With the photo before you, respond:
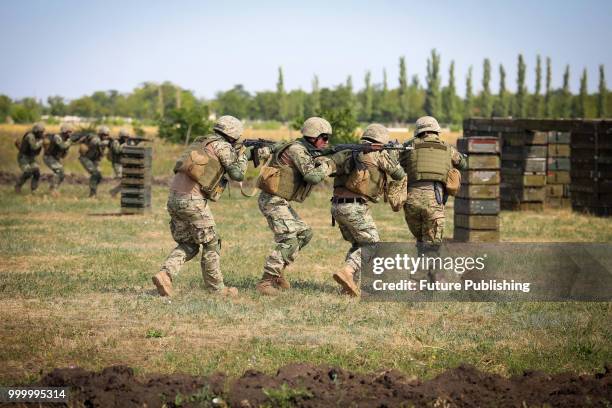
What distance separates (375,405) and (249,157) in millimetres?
5824

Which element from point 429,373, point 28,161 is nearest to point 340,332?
point 429,373

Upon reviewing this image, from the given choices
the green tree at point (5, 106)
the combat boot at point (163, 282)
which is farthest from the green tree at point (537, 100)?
the combat boot at point (163, 282)

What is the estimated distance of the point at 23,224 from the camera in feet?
68.9

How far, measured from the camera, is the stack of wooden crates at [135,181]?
23375 mm

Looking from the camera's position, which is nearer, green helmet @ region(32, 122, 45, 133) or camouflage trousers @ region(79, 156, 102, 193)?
green helmet @ region(32, 122, 45, 133)

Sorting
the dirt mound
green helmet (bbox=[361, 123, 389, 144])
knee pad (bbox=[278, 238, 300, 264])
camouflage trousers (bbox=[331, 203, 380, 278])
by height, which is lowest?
the dirt mound

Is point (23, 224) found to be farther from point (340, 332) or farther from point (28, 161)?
point (340, 332)

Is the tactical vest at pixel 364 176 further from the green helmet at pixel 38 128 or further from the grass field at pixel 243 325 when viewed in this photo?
the green helmet at pixel 38 128

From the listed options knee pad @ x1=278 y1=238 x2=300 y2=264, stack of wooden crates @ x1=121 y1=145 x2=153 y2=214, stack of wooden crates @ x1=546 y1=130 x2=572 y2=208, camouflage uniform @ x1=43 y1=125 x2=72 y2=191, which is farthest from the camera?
camouflage uniform @ x1=43 y1=125 x2=72 y2=191

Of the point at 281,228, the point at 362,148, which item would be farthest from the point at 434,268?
the point at 281,228

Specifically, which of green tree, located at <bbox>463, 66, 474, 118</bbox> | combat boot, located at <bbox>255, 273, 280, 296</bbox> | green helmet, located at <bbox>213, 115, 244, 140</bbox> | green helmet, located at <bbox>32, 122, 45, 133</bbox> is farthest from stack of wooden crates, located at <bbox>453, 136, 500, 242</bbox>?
green tree, located at <bbox>463, 66, 474, 118</bbox>

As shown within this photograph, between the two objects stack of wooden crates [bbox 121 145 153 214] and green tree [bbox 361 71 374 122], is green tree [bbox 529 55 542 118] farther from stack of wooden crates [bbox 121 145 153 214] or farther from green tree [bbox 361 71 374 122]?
stack of wooden crates [bbox 121 145 153 214]

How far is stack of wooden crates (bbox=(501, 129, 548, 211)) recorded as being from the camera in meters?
24.8

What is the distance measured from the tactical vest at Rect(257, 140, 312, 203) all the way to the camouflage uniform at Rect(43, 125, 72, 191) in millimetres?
17309
